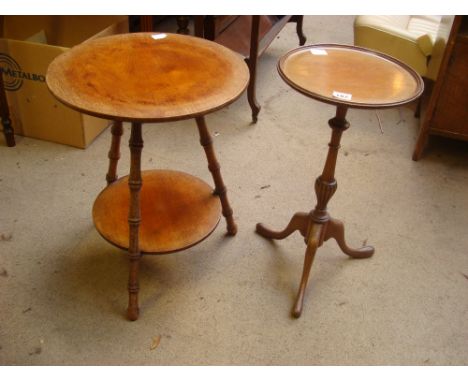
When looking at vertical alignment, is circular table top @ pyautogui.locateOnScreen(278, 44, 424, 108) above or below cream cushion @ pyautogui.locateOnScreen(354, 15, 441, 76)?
above

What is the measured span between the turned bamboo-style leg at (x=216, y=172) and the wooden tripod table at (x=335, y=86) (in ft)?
0.84

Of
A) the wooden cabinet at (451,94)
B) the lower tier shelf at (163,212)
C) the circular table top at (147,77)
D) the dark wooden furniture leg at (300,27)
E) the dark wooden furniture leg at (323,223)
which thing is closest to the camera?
the circular table top at (147,77)

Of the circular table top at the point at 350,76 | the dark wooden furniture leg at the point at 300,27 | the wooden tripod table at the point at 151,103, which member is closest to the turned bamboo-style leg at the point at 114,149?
the wooden tripod table at the point at 151,103

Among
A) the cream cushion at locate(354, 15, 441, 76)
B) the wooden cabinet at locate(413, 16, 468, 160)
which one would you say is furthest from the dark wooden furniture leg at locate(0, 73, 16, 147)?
the wooden cabinet at locate(413, 16, 468, 160)

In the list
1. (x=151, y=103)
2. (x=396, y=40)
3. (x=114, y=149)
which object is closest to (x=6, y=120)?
(x=114, y=149)

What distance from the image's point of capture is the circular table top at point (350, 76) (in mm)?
1351

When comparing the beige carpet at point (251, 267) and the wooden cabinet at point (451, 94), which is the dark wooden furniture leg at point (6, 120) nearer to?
the beige carpet at point (251, 267)

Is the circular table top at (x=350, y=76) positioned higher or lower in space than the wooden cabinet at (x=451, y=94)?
higher

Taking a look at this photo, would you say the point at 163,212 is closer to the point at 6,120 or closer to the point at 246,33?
the point at 6,120

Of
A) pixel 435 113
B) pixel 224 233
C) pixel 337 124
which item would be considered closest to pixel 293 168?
pixel 224 233

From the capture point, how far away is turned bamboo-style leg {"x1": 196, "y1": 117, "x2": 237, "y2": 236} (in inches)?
66.3

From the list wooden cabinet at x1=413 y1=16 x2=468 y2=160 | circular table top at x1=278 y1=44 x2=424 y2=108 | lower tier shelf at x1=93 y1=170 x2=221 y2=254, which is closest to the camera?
circular table top at x1=278 y1=44 x2=424 y2=108

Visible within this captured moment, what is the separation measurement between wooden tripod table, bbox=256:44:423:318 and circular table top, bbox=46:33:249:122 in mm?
192

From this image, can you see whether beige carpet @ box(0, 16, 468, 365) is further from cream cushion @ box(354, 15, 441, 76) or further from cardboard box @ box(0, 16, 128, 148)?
cream cushion @ box(354, 15, 441, 76)
